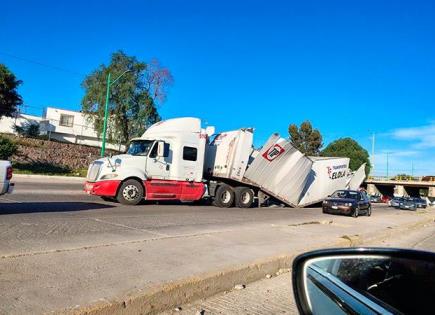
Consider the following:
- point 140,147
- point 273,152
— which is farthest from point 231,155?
point 140,147

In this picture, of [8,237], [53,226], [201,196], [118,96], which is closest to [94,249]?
[8,237]

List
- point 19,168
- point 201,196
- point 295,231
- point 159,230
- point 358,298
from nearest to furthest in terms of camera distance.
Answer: point 358,298
point 159,230
point 295,231
point 201,196
point 19,168

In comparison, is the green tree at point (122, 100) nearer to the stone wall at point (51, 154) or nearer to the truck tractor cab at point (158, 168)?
the stone wall at point (51, 154)

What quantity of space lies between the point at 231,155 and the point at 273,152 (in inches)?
83.6

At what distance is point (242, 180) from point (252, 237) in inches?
458

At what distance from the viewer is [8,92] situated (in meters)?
40.3

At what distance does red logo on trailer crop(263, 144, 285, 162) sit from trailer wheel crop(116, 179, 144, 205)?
22.2ft

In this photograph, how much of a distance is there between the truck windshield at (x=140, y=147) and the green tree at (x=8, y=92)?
26.3m

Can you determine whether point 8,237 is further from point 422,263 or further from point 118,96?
point 118,96

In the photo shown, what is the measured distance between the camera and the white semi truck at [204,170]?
17.1m

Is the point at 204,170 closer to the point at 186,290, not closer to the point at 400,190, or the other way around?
the point at 186,290

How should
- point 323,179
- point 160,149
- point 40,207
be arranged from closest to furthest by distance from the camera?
point 40,207
point 160,149
point 323,179

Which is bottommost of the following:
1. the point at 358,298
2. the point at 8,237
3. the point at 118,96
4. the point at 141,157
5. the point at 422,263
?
the point at 8,237

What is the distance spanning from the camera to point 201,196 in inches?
776
